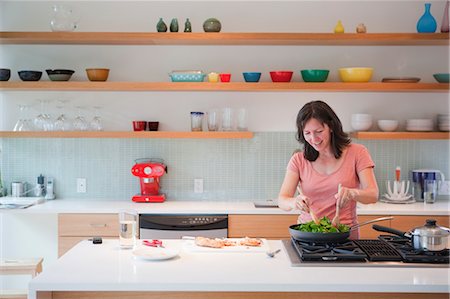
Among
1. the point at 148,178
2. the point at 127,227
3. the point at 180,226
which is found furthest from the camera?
the point at 148,178

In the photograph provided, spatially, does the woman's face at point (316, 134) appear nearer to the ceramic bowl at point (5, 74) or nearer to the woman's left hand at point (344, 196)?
the woman's left hand at point (344, 196)

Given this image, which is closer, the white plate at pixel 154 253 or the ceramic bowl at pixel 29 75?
the white plate at pixel 154 253

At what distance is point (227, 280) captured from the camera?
242cm

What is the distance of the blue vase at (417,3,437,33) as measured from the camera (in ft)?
16.0

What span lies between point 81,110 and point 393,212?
2.72 metres

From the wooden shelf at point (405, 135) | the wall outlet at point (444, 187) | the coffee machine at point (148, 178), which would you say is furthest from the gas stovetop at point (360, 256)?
the wall outlet at point (444, 187)

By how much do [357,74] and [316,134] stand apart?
1754 mm

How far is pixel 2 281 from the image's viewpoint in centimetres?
497

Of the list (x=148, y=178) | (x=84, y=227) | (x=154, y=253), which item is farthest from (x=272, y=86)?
(x=154, y=253)

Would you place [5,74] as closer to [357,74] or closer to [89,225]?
[89,225]

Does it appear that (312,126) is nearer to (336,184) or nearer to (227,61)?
(336,184)

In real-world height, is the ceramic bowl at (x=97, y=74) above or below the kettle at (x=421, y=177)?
above

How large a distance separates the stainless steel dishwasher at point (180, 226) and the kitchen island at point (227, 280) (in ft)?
5.82

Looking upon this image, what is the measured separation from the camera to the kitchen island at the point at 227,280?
2381 millimetres
